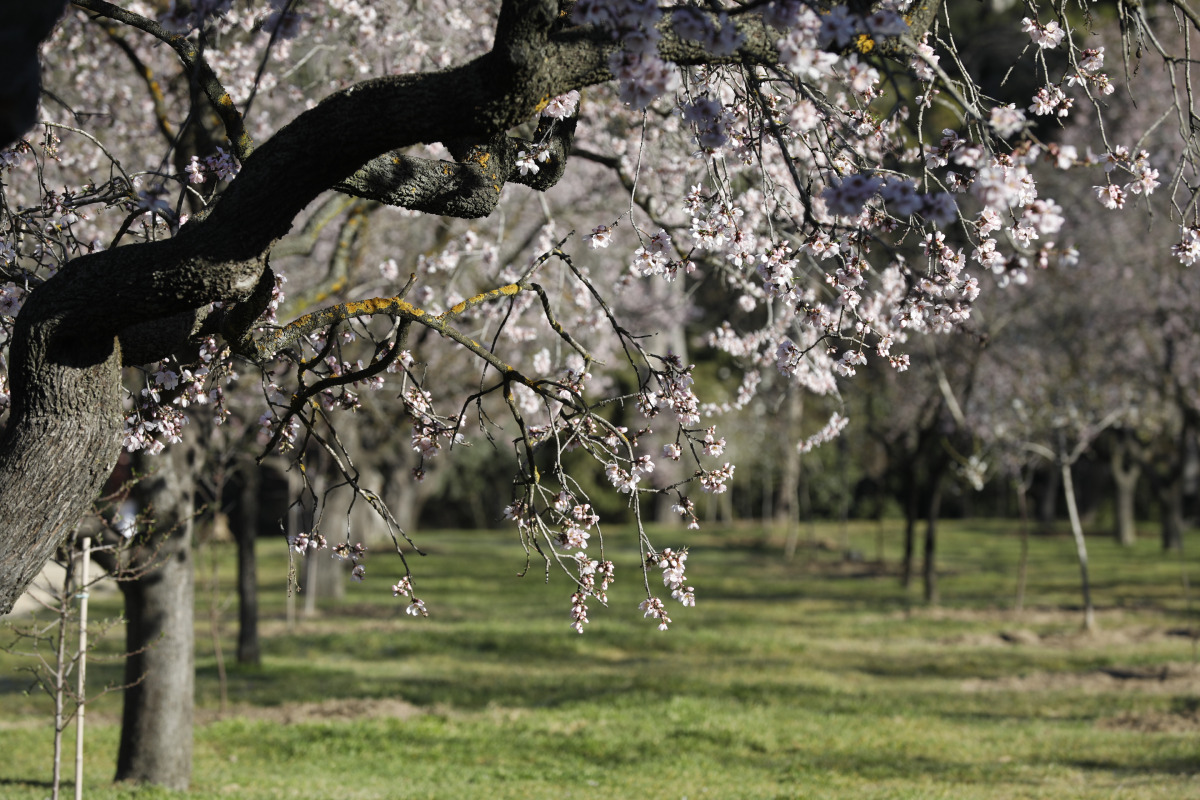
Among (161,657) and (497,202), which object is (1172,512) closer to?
(161,657)

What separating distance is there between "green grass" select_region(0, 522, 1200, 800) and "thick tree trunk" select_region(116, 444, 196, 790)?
0.25 m

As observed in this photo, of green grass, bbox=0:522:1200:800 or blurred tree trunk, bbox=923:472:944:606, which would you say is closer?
green grass, bbox=0:522:1200:800

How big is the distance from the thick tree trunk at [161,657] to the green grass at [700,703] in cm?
25

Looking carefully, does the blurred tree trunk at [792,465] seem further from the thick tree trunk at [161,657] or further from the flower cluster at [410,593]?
the flower cluster at [410,593]

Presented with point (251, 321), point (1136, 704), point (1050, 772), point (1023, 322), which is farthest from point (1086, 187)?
point (251, 321)

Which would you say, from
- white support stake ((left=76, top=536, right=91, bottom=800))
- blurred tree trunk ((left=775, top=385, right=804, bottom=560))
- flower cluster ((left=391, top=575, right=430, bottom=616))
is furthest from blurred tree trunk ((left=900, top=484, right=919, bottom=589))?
flower cluster ((left=391, top=575, right=430, bottom=616))

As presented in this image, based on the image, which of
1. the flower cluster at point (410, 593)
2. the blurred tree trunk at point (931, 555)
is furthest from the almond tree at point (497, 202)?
the blurred tree trunk at point (931, 555)

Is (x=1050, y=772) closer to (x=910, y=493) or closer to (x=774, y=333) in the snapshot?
(x=774, y=333)

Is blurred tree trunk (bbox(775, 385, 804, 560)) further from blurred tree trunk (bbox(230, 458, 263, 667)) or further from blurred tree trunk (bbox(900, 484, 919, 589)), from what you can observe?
blurred tree trunk (bbox(230, 458, 263, 667))

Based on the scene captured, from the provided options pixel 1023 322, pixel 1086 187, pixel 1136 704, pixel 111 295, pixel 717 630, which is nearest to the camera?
pixel 111 295

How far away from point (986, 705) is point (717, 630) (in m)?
5.78

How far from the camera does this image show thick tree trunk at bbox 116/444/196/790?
787cm

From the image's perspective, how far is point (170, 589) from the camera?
312 inches

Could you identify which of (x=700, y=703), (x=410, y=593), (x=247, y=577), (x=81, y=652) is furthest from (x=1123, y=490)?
(x=410, y=593)
